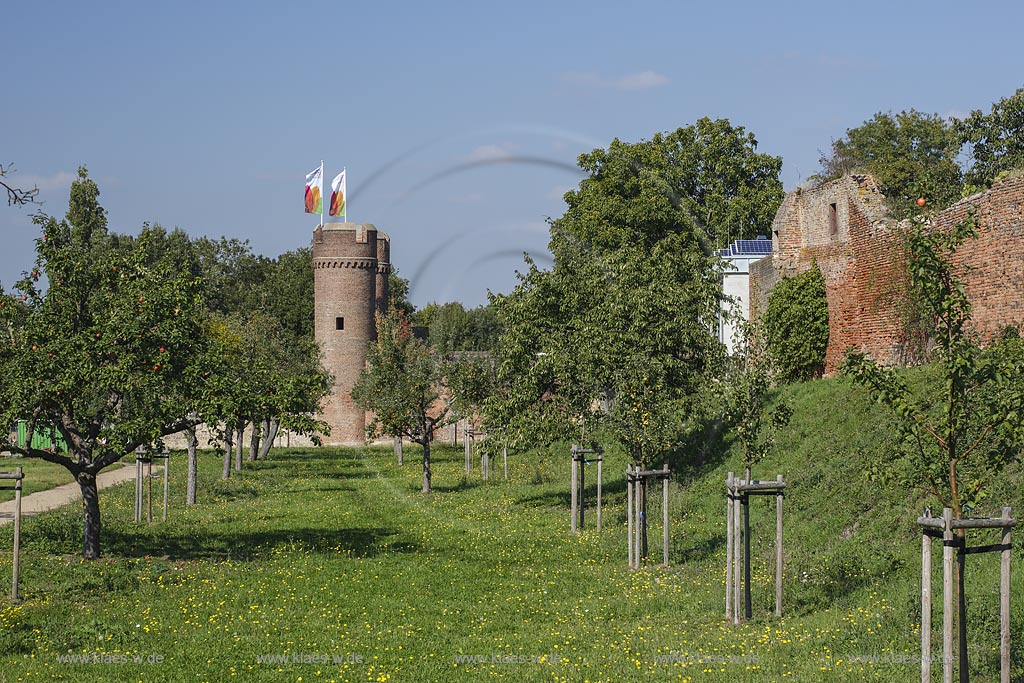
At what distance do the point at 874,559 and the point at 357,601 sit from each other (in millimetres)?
7591

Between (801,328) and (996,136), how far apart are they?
1940cm

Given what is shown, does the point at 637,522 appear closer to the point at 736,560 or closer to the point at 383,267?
the point at 736,560

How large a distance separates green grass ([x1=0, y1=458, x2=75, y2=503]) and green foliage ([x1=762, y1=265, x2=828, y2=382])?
74.9ft

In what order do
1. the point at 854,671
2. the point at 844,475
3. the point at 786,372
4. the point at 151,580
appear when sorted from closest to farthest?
the point at 854,671
the point at 151,580
the point at 844,475
the point at 786,372

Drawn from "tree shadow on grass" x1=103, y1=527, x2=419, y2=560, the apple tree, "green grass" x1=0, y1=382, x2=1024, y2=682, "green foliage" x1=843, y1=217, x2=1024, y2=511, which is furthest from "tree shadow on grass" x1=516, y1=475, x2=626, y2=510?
"green foliage" x1=843, y1=217, x2=1024, y2=511

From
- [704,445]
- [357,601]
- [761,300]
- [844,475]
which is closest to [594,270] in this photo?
[704,445]

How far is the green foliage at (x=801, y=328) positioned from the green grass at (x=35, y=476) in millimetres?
22830

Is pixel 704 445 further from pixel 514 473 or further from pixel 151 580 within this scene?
pixel 151 580

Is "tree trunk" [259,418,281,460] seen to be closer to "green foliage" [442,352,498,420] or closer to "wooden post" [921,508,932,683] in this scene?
"green foliage" [442,352,498,420]

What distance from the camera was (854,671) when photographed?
1124 centimetres

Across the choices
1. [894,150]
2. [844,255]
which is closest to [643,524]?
[844,255]

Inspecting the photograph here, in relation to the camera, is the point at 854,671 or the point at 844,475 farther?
the point at 844,475

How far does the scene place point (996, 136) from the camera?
45719 mm

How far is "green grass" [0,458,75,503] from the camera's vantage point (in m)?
34.8
